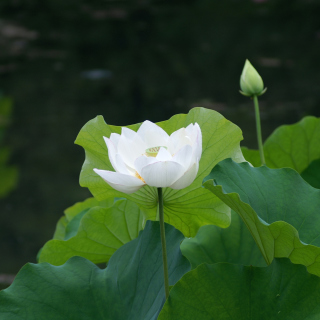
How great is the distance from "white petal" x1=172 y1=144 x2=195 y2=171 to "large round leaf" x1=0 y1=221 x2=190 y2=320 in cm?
11

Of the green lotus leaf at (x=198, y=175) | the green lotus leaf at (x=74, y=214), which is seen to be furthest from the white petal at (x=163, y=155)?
the green lotus leaf at (x=74, y=214)

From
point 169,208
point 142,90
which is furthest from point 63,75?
point 169,208

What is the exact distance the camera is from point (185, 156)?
511mm

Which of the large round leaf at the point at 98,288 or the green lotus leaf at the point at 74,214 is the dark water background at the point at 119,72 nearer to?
the green lotus leaf at the point at 74,214

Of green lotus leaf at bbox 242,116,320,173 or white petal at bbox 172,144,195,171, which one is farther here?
green lotus leaf at bbox 242,116,320,173

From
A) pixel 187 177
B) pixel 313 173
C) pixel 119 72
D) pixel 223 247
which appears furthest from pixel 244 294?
pixel 119 72

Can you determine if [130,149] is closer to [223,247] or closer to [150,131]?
[150,131]

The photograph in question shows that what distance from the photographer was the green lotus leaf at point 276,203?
55cm

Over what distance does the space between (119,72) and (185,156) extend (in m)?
4.75

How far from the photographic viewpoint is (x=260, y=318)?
0.51 m

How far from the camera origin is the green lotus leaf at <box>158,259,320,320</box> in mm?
505

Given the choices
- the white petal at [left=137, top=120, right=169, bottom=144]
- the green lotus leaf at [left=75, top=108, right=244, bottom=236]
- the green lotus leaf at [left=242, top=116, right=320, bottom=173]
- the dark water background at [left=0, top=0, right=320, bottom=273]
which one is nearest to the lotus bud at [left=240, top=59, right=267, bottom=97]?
the green lotus leaf at [left=242, top=116, right=320, bottom=173]

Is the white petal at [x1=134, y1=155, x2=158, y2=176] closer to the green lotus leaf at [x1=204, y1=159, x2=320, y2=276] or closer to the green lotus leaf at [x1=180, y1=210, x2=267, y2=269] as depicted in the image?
the green lotus leaf at [x1=204, y1=159, x2=320, y2=276]

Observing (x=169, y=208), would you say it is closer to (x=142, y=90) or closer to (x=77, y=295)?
(x=77, y=295)
